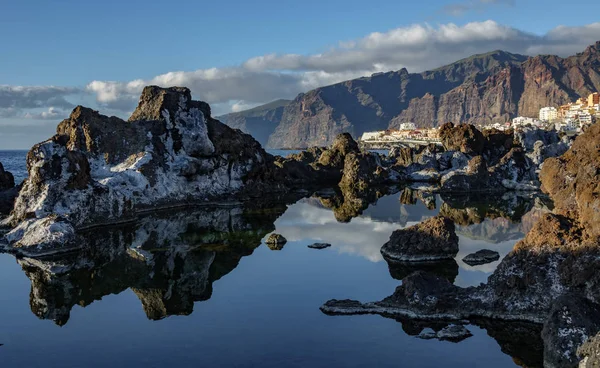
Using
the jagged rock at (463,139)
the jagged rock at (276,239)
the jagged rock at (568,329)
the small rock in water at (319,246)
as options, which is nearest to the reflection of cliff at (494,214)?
the small rock in water at (319,246)

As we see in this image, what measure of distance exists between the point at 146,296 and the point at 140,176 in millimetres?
21440

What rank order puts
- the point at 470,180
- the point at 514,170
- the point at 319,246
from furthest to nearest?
the point at 514,170 → the point at 470,180 → the point at 319,246

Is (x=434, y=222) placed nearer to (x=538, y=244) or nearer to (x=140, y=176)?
(x=538, y=244)

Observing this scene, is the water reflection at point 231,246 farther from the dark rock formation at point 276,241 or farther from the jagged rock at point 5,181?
the jagged rock at point 5,181

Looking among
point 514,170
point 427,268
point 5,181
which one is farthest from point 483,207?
point 5,181

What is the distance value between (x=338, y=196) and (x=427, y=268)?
95.2ft

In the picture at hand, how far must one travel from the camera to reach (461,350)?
1400cm

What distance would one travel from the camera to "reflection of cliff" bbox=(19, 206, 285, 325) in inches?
749

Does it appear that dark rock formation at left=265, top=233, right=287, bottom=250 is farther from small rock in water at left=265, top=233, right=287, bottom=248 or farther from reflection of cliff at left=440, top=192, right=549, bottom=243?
reflection of cliff at left=440, top=192, right=549, bottom=243

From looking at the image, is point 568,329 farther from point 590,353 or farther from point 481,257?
point 481,257

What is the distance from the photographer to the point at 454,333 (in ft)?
48.9

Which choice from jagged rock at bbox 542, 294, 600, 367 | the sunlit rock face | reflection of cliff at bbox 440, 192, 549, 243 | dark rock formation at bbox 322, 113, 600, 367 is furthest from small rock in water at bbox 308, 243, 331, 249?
jagged rock at bbox 542, 294, 600, 367

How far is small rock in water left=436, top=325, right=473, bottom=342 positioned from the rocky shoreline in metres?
0.08

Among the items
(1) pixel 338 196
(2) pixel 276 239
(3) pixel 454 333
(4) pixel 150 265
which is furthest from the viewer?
(1) pixel 338 196
